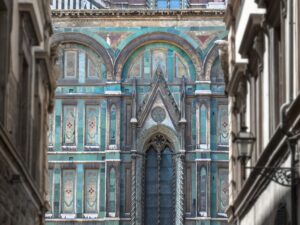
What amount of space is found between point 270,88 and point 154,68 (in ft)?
107

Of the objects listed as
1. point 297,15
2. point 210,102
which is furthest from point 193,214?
point 297,15

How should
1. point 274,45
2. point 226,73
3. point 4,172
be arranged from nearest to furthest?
point 4,172, point 274,45, point 226,73

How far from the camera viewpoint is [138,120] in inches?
1946

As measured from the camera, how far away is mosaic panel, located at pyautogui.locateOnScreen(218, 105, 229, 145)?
4922 centimetres

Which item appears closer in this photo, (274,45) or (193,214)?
(274,45)

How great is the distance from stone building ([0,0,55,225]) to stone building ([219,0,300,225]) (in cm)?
370

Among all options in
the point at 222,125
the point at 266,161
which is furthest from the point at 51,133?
the point at 266,161

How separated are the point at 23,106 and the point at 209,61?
29.2 metres

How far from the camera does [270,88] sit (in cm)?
1808

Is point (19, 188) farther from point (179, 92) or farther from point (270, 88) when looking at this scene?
point (179, 92)

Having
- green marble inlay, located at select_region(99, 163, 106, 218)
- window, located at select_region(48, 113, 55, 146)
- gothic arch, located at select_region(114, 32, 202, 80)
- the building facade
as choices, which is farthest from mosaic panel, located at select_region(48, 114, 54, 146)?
the building facade

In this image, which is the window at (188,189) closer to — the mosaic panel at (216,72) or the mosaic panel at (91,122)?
the mosaic panel at (216,72)

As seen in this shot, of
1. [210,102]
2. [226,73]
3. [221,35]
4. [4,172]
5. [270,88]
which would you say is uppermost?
[221,35]

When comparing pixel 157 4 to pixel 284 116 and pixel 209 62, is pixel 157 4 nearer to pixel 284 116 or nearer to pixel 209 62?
pixel 209 62
